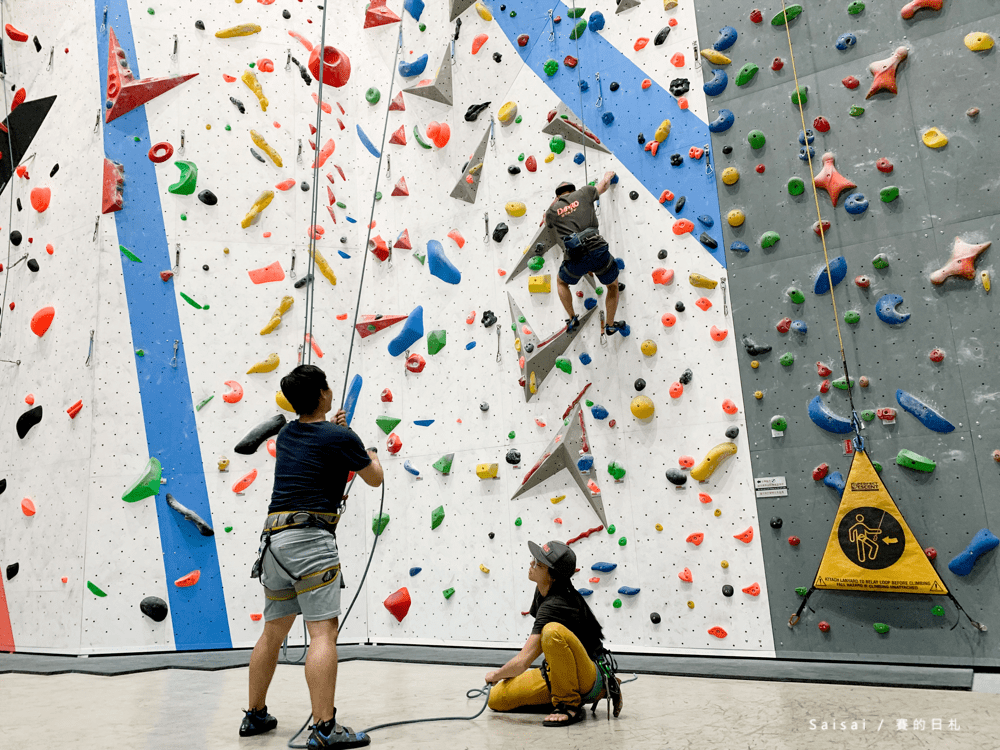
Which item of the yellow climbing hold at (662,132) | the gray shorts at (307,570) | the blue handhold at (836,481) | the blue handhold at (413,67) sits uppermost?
the blue handhold at (413,67)

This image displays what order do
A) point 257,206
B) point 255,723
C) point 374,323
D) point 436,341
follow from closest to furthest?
point 255,723, point 436,341, point 257,206, point 374,323

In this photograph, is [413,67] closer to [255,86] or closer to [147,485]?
[255,86]

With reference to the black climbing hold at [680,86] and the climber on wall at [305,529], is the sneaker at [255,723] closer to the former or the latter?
the climber on wall at [305,529]

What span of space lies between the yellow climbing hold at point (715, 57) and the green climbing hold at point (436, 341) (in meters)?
2.42

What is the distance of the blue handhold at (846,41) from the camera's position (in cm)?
370

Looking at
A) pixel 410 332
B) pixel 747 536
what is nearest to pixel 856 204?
pixel 747 536

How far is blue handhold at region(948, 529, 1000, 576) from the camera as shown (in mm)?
3126

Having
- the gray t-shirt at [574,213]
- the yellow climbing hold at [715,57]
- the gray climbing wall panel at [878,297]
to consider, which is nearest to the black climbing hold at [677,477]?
the gray climbing wall panel at [878,297]

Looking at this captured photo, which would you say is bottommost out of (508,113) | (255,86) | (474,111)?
(508,113)

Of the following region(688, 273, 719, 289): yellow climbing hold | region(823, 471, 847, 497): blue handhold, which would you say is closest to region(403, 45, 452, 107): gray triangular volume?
region(688, 273, 719, 289): yellow climbing hold

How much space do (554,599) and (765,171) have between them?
2.78 meters

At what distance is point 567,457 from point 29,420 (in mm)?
3683

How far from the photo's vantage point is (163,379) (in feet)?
15.2

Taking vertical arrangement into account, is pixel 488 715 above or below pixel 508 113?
below
